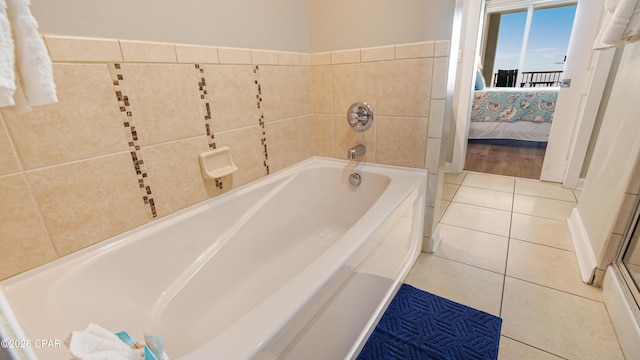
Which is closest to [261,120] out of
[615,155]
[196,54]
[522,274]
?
[196,54]

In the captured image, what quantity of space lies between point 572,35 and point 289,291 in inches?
118

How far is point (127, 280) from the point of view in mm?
966

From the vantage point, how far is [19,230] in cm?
79

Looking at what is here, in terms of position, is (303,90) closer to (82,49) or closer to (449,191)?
(82,49)

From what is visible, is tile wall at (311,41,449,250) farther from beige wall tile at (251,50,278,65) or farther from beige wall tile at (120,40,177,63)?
beige wall tile at (120,40,177,63)

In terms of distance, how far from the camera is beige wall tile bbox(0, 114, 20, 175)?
73cm

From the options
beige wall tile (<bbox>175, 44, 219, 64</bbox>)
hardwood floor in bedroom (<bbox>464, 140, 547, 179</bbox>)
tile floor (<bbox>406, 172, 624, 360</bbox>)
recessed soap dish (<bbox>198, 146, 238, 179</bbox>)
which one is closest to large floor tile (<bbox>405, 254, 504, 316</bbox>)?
tile floor (<bbox>406, 172, 624, 360</bbox>)

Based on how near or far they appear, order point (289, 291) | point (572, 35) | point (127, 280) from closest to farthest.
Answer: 1. point (289, 291)
2. point (127, 280)
3. point (572, 35)

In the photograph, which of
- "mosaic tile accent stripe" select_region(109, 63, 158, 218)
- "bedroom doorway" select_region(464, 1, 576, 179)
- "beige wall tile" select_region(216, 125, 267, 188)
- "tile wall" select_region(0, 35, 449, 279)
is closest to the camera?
"tile wall" select_region(0, 35, 449, 279)

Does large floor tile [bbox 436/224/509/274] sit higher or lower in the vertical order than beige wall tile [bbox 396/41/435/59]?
lower

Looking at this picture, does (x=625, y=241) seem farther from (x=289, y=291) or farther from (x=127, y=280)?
(x=127, y=280)

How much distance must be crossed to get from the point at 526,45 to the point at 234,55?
668 cm

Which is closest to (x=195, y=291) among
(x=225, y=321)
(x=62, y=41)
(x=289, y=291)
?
(x=225, y=321)

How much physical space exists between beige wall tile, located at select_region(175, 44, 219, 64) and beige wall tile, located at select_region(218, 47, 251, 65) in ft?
0.10
